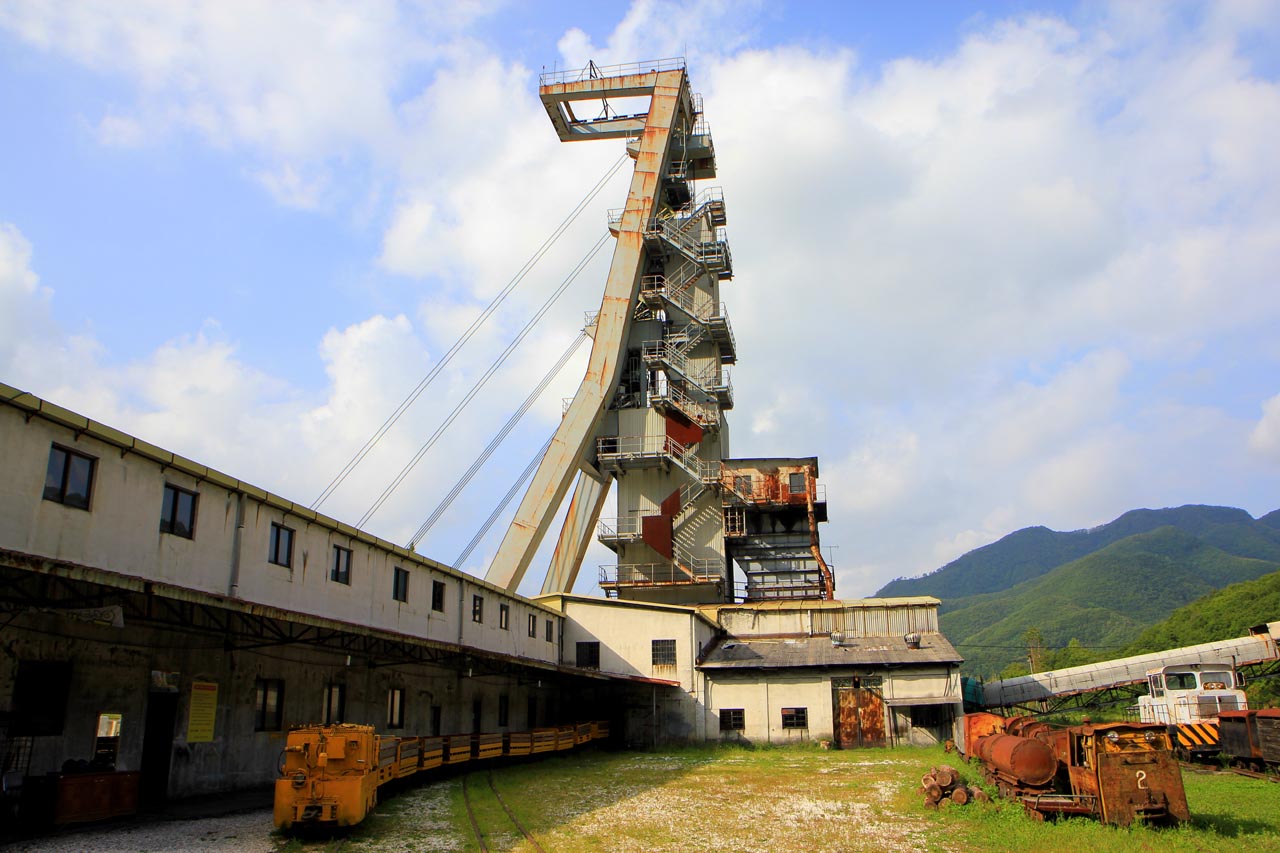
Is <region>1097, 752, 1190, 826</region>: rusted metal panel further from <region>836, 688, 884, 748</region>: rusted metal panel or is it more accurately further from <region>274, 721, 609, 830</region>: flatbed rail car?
<region>836, 688, 884, 748</region>: rusted metal panel

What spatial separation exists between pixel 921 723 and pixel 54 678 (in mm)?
26706

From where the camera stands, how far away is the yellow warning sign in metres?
17.2

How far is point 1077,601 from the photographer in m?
171

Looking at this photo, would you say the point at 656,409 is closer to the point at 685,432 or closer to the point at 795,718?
the point at 685,432

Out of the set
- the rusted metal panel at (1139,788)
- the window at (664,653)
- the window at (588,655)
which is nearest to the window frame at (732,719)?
the window at (664,653)

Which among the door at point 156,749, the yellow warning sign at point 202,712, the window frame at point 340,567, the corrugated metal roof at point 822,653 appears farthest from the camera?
the corrugated metal roof at point 822,653

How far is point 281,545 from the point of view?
19.4 meters

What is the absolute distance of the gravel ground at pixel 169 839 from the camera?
12.2 metres

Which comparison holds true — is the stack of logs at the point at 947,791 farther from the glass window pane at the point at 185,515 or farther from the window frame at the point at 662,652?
the window frame at the point at 662,652

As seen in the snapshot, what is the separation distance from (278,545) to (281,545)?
112 mm

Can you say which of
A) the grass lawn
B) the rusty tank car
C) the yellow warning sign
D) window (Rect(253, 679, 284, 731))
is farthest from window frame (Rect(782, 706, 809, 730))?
the yellow warning sign

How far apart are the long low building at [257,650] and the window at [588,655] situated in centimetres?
11

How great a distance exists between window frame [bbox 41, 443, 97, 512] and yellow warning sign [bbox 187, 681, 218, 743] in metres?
4.48

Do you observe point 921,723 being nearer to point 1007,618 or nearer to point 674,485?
point 674,485
